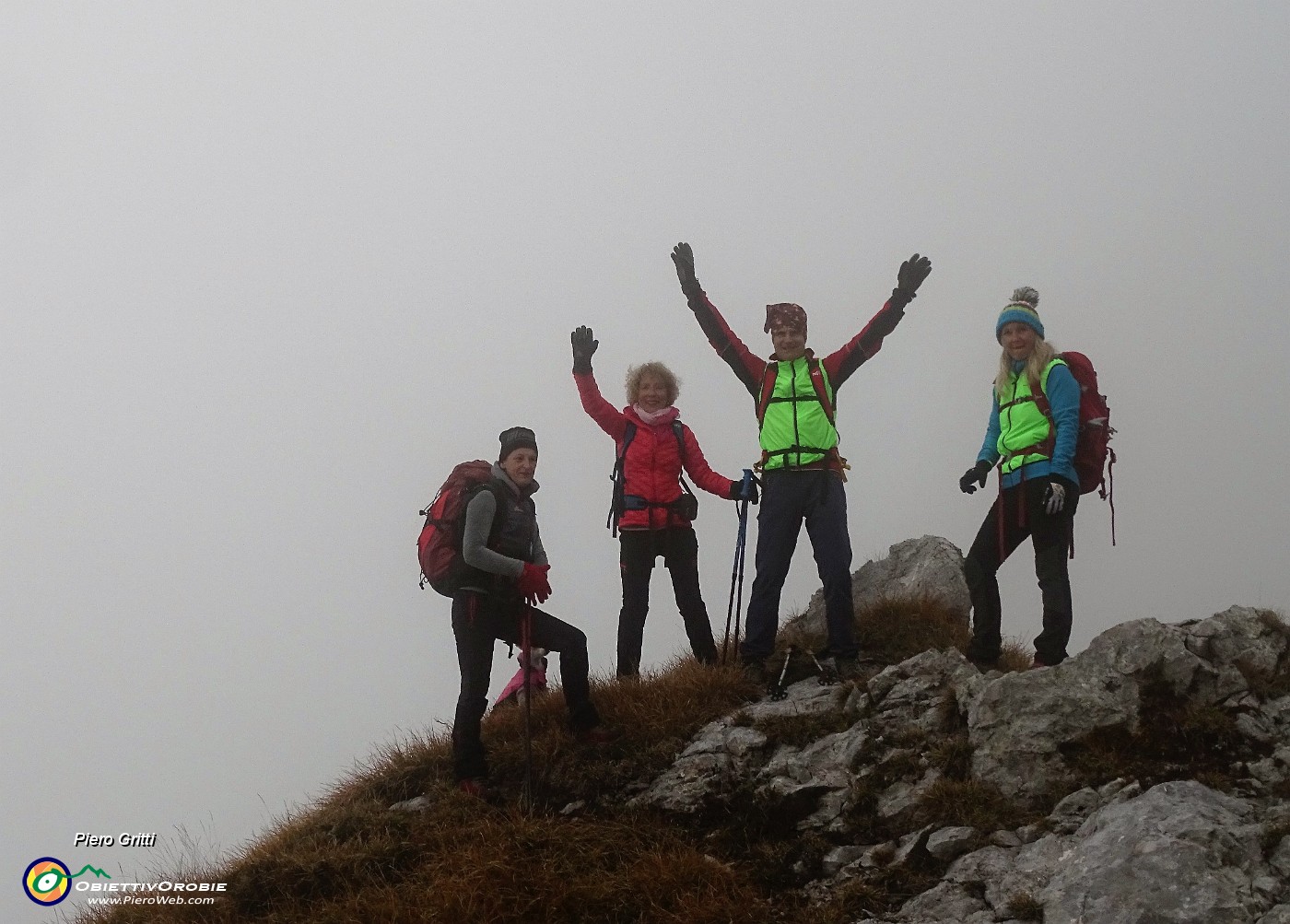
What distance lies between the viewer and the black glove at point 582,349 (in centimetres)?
975

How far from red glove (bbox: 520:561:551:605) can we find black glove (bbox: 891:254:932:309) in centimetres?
416

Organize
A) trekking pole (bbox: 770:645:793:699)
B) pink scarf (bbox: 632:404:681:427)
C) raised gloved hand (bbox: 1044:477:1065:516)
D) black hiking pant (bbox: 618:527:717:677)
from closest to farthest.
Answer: raised gloved hand (bbox: 1044:477:1065:516) → trekking pole (bbox: 770:645:793:699) → black hiking pant (bbox: 618:527:717:677) → pink scarf (bbox: 632:404:681:427)

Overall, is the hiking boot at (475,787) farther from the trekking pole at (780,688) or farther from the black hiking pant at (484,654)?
the trekking pole at (780,688)

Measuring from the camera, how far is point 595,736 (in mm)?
7980

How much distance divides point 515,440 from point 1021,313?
450 cm

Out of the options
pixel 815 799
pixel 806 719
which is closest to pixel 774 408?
pixel 806 719

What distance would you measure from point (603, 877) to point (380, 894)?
143 cm

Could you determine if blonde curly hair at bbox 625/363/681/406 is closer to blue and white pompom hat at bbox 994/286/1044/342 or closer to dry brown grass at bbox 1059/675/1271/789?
blue and white pompom hat at bbox 994/286/1044/342

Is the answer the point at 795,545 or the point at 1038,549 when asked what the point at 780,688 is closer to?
the point at 795,545

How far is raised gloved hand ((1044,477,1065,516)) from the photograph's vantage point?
7801 millimetres

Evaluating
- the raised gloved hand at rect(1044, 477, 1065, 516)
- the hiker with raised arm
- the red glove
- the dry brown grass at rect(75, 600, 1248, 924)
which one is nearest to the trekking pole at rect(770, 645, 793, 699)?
the hiker with raised arm

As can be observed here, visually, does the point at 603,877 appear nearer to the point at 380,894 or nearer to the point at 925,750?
the point at 380,894

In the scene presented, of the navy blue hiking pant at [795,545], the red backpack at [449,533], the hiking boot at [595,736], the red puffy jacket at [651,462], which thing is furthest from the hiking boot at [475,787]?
the red puffy jacket at [651,462]

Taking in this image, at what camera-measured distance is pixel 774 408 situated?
357 inches
